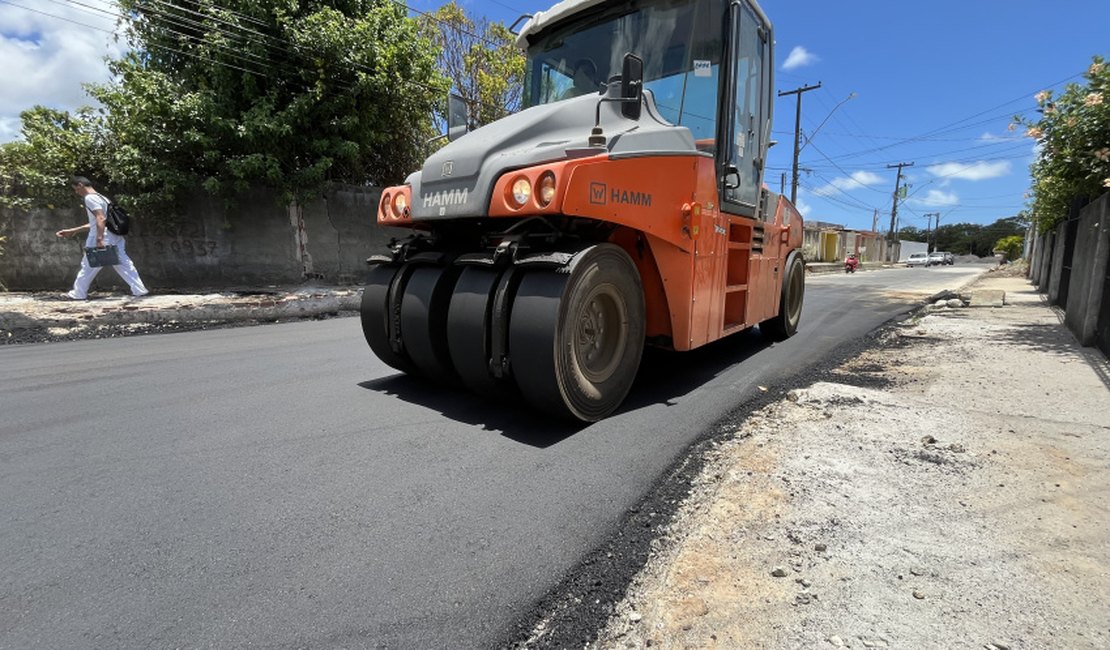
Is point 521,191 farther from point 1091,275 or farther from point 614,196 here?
point 1091,275

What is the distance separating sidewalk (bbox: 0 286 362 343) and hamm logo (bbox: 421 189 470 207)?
606 centimetres

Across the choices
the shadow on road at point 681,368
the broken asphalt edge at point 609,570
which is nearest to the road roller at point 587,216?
the shadow on road at point 681,368

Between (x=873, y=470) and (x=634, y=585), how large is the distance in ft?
5.20

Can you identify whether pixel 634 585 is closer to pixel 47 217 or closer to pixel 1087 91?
pixel 1087 91

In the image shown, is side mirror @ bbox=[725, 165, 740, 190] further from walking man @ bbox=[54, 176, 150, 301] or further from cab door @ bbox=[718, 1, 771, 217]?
walking man @ bbox=[54, 176, 150, 301]

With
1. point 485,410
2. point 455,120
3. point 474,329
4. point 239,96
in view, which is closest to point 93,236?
point 239,96

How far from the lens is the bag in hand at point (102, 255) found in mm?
8133

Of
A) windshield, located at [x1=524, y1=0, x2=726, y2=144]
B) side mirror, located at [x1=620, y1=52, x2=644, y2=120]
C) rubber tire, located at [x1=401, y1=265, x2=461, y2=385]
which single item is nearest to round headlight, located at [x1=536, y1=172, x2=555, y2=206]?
side mirror, located at [x1=620, y1=52, x2=644, y2=120]

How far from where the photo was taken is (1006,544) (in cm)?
206

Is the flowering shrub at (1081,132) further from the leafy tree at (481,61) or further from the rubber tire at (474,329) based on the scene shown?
the leafy tree at (481,61)

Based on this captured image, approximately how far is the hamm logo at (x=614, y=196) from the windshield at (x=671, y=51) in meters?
1.07

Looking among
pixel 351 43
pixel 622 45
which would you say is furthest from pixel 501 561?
pixel 351 43

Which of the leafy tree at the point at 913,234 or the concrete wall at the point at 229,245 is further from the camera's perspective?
the leafy tree at the point at 913,234

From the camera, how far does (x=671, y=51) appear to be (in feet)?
13.8
